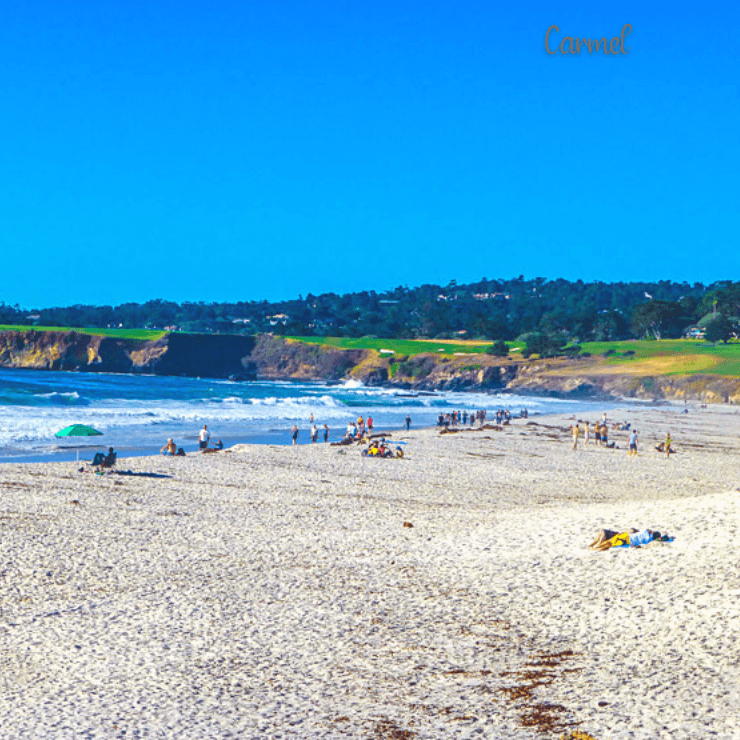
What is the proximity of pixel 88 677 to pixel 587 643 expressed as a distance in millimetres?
5519

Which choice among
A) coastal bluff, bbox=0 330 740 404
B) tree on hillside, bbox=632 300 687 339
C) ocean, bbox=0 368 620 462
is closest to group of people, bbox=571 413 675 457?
ocean, bbox=0 368 620 462

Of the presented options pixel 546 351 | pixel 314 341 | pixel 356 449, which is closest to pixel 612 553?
pixel 356 449

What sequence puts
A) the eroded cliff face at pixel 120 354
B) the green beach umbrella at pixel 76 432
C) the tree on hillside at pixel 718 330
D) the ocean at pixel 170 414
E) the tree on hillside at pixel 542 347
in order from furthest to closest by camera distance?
the eroded cliff face at pixel 120 354
the tree on hillside at pixel 542 347
the tree on hillside at pixel 718 330
the ocean at pixel 170 414
the green beach umbrella at pixel 76 432

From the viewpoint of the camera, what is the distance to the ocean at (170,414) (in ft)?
117

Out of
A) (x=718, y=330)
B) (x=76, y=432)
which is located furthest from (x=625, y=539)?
(x=718, y=330)

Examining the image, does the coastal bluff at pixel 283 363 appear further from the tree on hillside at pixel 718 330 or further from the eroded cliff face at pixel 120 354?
the tree on hillside at pixel 718 330

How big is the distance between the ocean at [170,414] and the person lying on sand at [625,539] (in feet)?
70.1

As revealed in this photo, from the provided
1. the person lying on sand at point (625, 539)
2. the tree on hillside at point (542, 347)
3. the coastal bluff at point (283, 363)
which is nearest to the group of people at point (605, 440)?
the person lying on sand at point (625, 539)

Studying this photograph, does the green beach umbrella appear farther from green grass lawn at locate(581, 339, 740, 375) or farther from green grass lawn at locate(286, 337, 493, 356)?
green grass lawn at locate(286, 337, 493, 356)

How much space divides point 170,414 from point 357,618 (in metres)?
42.9

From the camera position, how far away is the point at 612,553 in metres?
13.5

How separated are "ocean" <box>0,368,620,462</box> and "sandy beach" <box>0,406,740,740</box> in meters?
14.1

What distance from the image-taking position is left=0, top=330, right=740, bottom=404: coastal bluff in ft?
334

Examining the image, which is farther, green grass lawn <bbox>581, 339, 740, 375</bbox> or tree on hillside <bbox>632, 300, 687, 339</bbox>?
tree on hillside <bbox>632, 300, 687, 339</bbox>
